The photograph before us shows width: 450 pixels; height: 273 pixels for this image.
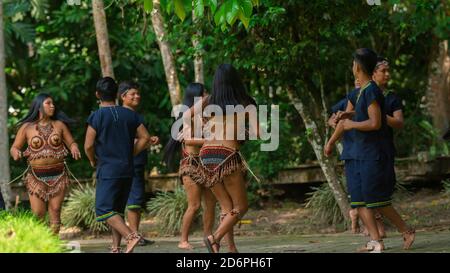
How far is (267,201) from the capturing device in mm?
17844

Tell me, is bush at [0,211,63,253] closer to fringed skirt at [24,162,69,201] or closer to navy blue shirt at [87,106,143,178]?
navy blue shirt at [87,106,143,178]

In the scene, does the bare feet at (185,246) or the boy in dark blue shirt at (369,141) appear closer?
the boy in dark blue shirt at (369,141)

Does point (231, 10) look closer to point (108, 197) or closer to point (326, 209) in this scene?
point (108, 197)

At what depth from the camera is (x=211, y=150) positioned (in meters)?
9.53

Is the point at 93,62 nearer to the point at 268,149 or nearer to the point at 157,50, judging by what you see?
the point at 157,50

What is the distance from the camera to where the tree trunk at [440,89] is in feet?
63.4

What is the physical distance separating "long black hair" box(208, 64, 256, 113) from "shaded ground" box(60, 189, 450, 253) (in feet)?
5.90

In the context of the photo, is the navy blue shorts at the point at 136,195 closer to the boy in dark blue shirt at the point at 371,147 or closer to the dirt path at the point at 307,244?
the dirt path at the point at 307,244

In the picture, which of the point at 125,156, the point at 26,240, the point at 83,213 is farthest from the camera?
the point at 83,213

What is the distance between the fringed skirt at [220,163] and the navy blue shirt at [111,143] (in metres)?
0.97

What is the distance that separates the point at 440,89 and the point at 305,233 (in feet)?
22.2

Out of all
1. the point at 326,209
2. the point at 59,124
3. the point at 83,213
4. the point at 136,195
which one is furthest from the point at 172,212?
the point at 59,124

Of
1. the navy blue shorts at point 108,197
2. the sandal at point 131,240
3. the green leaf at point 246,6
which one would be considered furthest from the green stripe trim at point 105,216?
the green leaf at point 246,6
